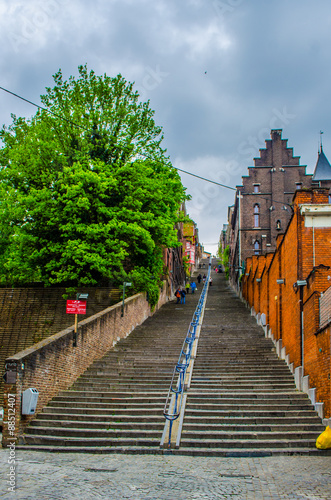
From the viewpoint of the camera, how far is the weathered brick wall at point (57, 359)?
11.3 meters

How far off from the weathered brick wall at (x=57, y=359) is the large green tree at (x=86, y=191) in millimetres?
3458

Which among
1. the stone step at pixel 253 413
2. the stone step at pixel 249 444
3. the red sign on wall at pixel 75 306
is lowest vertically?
the stone step at pixel 249 444

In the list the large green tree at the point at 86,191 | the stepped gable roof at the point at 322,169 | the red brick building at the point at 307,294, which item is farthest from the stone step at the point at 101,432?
the stepped gable roof at the point at 322,169

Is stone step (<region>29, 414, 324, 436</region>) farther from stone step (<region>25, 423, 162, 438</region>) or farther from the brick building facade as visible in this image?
the brick building facade

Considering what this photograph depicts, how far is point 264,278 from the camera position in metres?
22.1

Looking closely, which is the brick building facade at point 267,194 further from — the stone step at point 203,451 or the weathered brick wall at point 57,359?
the stone step at point 203,451

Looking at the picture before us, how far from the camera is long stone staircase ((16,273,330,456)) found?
10695mm

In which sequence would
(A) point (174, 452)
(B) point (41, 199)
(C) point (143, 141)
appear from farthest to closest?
(C) point (143, 141)
(B) point (41, 199)
(A) point (174, 452)

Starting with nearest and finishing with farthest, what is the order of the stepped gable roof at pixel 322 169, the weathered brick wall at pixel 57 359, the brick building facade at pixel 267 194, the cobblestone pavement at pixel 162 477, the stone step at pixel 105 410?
1. the cobblestone pavement at pixel 162 477
2. the weathered brick wall at pixel 57 359
3. the stone step at pixel 105 410
4. the brick building facade at pixel 267 194
5. the stepped gable roof at pixel 322 169

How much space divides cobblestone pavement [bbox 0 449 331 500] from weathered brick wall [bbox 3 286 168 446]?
1.44m

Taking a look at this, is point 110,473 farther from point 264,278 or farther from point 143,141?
point 143,141

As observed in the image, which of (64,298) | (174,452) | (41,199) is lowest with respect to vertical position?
(174,452)

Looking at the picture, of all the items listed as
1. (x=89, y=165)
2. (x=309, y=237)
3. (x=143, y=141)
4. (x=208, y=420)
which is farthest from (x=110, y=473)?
(x=143, y=141)

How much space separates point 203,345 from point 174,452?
824 centimetres
